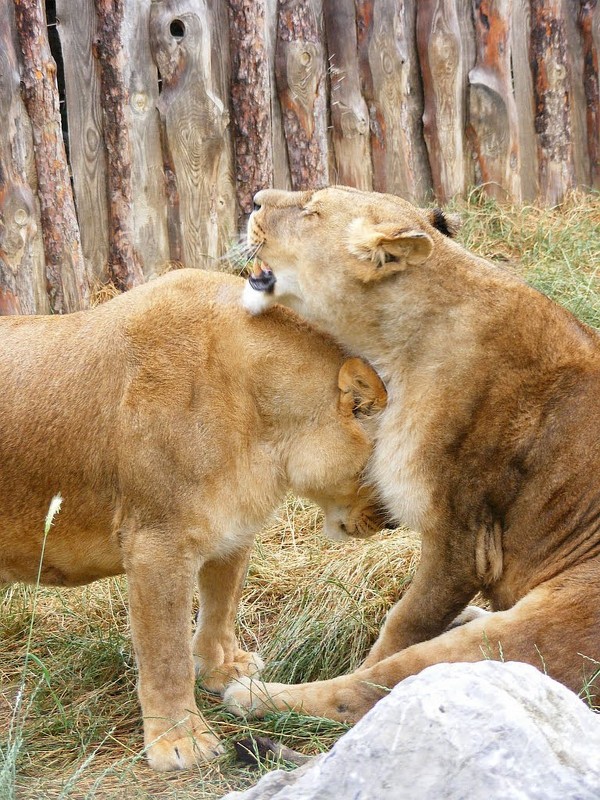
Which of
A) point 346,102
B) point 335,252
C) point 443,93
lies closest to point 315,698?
point 335,252

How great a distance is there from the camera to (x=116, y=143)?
7.39 m

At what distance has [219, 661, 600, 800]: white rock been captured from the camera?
8.91 feet

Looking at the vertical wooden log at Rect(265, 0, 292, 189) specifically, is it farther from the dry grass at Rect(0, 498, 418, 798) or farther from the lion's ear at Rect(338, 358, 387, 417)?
the lion's ear at Rect(338, 358, 387, 417)

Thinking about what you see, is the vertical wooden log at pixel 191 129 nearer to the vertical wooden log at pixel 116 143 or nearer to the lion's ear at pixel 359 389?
the vertical wooden log at pixel 116 143

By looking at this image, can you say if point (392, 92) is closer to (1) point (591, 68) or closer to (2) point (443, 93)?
(2) point (443, 93)

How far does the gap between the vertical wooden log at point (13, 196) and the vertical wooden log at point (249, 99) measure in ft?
4.69

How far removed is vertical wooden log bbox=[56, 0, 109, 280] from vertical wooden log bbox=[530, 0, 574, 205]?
3.62 m

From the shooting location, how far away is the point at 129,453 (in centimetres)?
450

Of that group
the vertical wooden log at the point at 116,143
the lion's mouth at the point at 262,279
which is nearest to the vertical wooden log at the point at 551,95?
the vertical wooden log at the point at 116,143

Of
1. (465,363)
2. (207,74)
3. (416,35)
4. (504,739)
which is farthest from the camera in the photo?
(416,35)

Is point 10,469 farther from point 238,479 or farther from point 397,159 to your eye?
point 397,159

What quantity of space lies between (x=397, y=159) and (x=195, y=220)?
5.81 ft

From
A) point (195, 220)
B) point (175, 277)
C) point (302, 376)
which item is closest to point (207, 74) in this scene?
point (195, 220)

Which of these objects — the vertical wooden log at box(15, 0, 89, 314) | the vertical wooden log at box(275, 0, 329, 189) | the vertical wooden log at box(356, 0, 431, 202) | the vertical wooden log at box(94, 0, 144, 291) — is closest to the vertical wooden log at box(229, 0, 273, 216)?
the vertical wooden log at box(275, 0, 329, 189)
